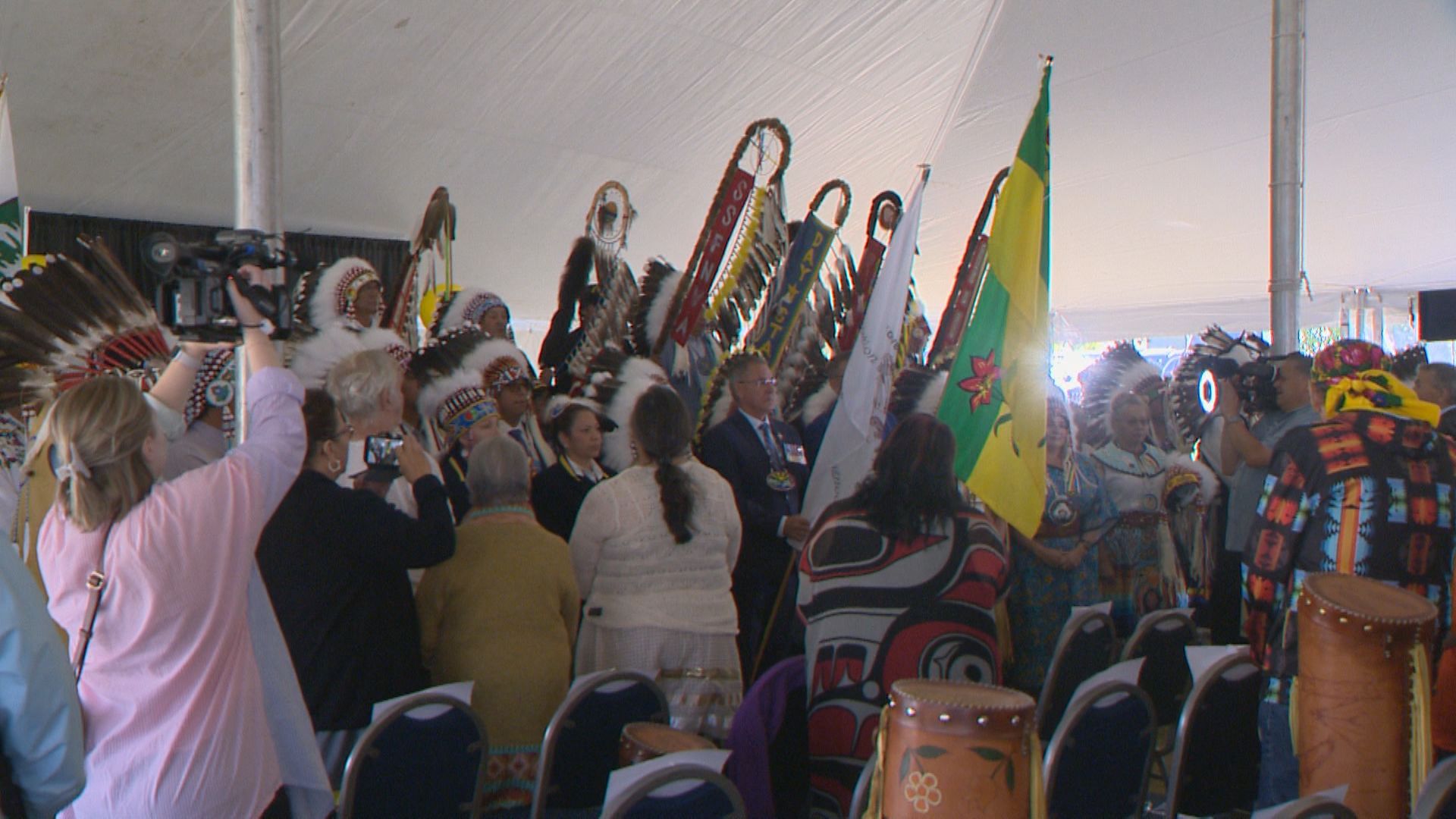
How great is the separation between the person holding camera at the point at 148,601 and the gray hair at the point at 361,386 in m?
0.55

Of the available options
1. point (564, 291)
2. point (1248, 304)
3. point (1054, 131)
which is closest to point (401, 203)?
point (564, 291)

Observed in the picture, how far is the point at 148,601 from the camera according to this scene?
1713 millimetres

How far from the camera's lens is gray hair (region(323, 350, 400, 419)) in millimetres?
2387

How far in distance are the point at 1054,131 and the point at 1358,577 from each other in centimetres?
671

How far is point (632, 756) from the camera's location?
2.12m

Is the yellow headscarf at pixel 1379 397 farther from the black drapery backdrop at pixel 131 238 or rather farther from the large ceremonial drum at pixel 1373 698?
the black drapery backdrop at pixel 131 238

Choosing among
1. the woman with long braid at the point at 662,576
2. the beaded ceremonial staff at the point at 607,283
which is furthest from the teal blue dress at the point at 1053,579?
the beaded ceremonial staff at the point at 607,283

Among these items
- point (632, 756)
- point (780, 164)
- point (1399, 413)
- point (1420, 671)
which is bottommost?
point (632, 756)

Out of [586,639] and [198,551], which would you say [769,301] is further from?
[198,551]

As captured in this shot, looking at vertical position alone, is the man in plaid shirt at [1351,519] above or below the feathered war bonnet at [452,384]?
below

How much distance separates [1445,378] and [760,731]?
3996 millimetres

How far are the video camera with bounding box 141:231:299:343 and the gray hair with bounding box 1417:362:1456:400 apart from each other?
16.1ft

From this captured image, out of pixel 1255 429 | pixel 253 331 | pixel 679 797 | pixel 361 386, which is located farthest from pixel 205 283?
pixel 1255 429

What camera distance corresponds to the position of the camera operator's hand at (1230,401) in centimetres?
417
